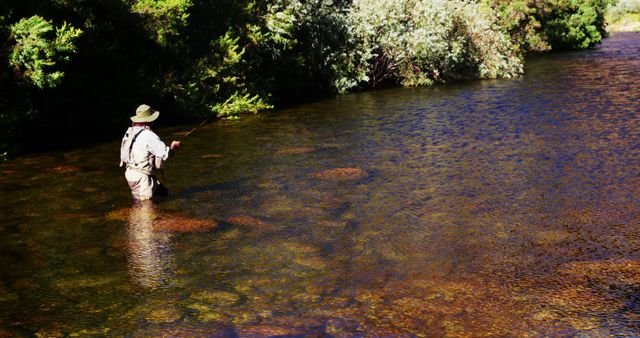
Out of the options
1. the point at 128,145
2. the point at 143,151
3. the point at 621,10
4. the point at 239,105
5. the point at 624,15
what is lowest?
the point at 239,105

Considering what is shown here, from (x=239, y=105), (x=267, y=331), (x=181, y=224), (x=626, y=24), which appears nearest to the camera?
(x=267, y=331)

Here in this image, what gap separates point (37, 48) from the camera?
1509 centimetres

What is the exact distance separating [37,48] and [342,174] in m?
7.36

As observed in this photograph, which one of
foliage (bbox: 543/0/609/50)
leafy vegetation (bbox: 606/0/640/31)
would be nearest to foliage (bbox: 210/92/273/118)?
foliage (bbox: 543/0/609/50)

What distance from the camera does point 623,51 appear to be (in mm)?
44188

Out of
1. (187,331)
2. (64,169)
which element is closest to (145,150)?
(64,169)

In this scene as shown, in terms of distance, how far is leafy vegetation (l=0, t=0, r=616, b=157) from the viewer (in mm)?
15922

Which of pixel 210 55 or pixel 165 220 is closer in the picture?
pixel 165 220

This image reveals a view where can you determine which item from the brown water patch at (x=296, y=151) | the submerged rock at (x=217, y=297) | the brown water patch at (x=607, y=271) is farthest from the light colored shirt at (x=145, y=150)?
the brown water patch at (x=607, y=271)

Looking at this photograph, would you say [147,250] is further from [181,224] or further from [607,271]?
[607,271]

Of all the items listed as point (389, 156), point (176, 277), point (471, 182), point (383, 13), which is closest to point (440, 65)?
point (383, 13)

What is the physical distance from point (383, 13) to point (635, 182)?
17712 millimetres

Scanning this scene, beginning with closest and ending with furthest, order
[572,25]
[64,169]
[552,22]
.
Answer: [64,169], [552,22], [572,25]

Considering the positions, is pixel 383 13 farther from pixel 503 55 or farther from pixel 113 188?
pixel 113 188
